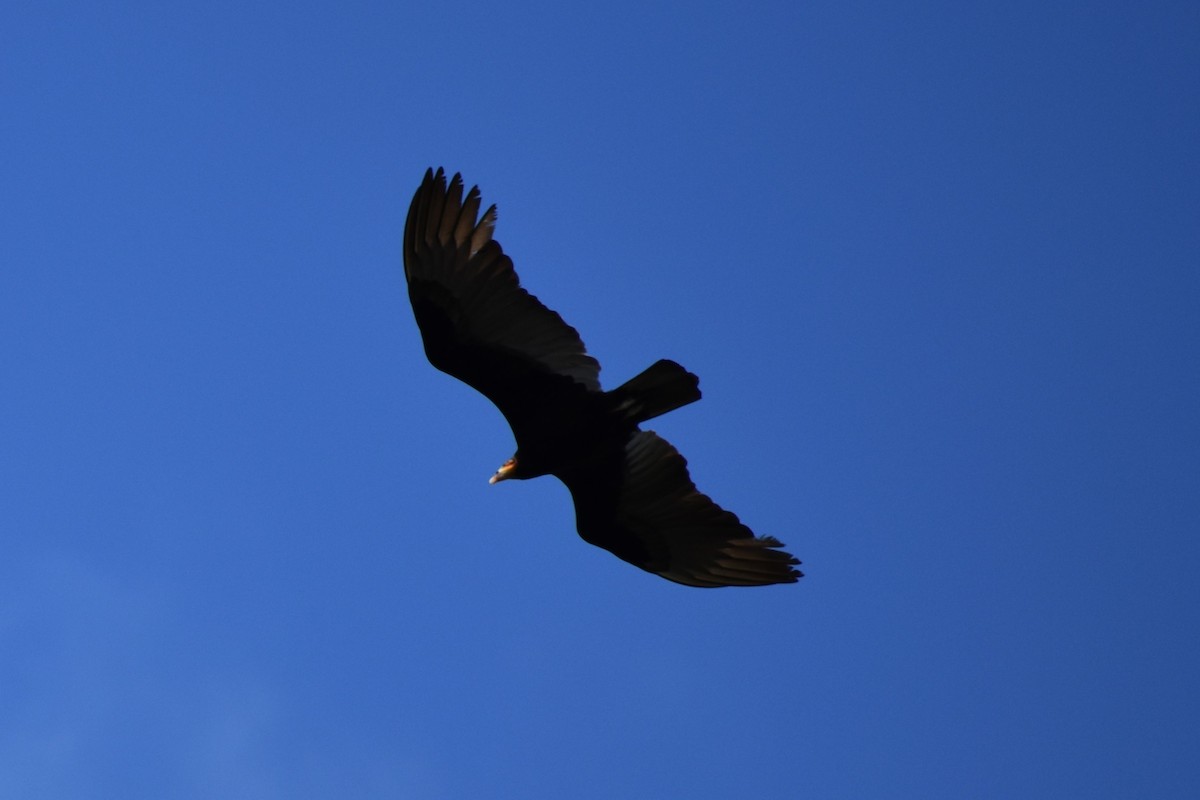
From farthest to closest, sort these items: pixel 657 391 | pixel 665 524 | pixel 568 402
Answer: pixel 665 524
pixel 568 402
pixel 657 391

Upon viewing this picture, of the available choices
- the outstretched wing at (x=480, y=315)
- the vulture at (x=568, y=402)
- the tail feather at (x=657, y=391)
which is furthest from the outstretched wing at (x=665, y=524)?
the outstretched wing at (x=480, y=315)

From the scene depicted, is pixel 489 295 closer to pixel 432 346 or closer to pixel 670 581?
pixel 432 346

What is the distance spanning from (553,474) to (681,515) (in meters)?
1.23

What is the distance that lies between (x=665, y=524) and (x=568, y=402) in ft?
5.62

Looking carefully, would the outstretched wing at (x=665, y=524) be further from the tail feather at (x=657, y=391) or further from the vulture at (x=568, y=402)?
the tail feather at (x=657, y=391)

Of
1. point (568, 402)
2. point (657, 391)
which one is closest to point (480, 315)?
point (568, 402)

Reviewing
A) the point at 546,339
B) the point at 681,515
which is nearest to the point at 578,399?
the point at 546,339

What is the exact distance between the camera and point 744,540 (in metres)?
12.8

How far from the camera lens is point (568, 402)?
1200 cm

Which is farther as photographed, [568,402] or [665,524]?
[665,524]

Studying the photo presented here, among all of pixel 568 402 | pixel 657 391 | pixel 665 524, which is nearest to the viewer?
pixel 657 391

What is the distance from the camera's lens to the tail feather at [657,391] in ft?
36.9

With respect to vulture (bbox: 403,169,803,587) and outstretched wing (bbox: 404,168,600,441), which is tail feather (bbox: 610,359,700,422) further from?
outstretched wing (bbox: 404,168,600,441)

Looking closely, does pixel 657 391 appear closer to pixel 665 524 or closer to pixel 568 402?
pixel 568 402
